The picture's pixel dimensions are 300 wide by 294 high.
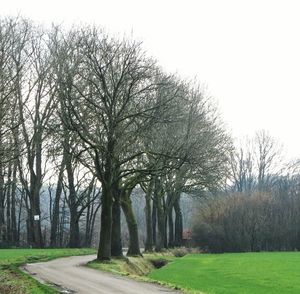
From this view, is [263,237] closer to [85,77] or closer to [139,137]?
[139,137]

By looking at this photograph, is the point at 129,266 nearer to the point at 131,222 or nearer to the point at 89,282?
the point at 131,222

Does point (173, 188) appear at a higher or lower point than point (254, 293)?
higher

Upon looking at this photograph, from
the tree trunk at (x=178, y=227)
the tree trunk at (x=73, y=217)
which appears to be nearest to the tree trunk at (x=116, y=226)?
the tree trunk at (x=73, y=217)

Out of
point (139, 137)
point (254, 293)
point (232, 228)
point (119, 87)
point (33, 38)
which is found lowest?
point (254, 293)

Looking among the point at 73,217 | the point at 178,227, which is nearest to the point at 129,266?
the point at 73,217

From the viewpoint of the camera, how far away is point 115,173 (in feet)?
104

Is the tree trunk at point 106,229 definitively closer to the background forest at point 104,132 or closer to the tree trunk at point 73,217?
the background forest at point 104,132

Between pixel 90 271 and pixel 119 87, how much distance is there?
11061mm

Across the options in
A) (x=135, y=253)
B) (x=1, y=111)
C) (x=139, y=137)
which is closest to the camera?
(x=1, y=111)

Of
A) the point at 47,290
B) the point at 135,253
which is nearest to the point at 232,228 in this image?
the point at 135,253

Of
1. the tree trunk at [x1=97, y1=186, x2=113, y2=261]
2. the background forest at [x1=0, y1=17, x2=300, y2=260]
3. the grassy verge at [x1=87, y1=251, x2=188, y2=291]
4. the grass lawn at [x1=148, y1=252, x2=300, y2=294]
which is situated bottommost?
the grass lawn at [x1=148, y1=252, x2=300, y2=294]

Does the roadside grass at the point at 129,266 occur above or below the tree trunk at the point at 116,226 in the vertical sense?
below

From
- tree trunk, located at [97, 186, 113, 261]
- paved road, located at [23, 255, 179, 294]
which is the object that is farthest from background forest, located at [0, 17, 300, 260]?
paved road, located at [23, 255, 179, 294]

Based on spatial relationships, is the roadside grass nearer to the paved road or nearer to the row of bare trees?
the paved road
